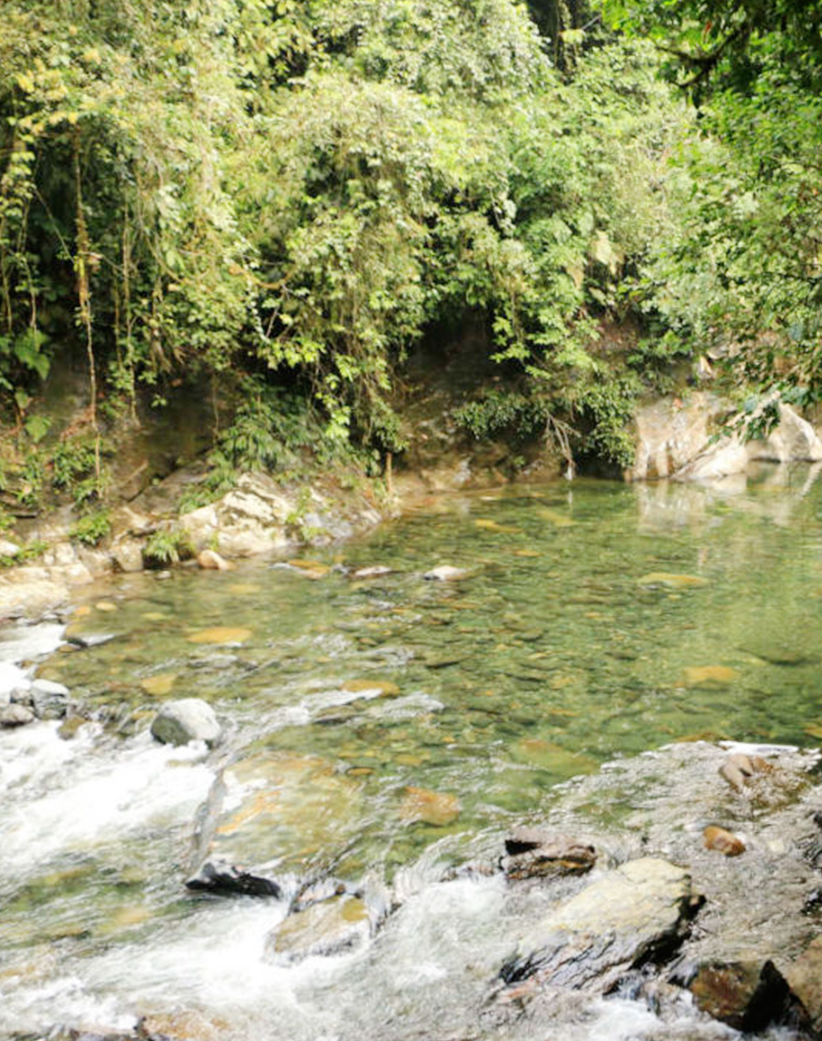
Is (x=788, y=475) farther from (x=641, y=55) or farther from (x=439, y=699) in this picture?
(x=439, y=699)

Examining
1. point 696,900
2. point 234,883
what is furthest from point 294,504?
point 696,900

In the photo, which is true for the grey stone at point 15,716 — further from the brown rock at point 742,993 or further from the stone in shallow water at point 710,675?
the stone in shallow water at point 710,675

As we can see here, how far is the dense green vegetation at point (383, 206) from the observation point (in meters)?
5.10

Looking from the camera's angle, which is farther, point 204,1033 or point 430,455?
point 430,455

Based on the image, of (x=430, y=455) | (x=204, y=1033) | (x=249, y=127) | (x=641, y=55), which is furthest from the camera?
(x=641, y=55)

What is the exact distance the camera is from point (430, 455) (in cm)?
1625

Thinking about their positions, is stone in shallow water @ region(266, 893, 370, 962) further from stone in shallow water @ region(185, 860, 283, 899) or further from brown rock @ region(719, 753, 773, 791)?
brown rock @ region(719, 753, 773, 791)

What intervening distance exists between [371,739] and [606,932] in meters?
2.44

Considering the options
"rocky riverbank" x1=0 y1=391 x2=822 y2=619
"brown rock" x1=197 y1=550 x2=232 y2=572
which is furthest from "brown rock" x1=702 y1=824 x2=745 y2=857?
"brown rock" x1=197 y1=550 x2=232 y2=572

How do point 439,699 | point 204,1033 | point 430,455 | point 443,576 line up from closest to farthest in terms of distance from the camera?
point 204,1033, point 439,699, point 443,576, point 430,455

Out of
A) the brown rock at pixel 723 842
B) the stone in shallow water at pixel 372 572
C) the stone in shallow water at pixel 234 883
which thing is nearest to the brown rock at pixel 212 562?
the stone in shallow water at pixel 372 572

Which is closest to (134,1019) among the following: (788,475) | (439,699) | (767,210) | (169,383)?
(439,699)

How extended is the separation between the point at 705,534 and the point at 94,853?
31.9ft

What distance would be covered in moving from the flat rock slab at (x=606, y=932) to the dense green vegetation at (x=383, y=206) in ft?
8.48
